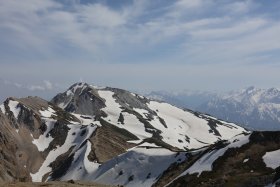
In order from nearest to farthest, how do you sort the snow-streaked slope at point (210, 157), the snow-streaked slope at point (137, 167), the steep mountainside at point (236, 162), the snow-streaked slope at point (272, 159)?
1. the steep mountainside at point (236, 162)
2. the snow-streaked slope at point (272, 159)
3. the snow-streaked slope at point (210, 157)
4. the snow-streaked slope at point (137, 167)

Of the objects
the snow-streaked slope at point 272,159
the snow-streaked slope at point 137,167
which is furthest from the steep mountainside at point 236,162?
the snow-streaked slope at point 137,167

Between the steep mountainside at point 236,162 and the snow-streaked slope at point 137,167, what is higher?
the steep mountainside at point 236,162

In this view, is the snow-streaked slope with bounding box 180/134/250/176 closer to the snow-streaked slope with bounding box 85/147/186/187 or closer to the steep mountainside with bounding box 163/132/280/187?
the steep mountainside with bounding box 163/132/280/187

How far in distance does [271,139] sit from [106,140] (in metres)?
106

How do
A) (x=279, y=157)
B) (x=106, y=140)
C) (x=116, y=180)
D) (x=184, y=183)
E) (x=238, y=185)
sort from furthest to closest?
(x=106, y=140) < (x=116, y=180) < (x=184, y=183) < (x=279, y=157) < (x=238, y=185)

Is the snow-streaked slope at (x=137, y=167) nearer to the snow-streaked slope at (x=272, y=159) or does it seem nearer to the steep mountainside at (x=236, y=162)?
the steep mountainside at (x=236, y=162)

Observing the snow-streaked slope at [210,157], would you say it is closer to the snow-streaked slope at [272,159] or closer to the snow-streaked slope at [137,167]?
the snow-streaked slope at [272,159]

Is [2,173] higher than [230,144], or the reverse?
[230,144]

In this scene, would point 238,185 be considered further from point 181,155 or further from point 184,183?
point 181,155

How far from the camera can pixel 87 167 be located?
164875mm

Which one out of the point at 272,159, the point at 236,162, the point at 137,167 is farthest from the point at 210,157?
the point at 137,167

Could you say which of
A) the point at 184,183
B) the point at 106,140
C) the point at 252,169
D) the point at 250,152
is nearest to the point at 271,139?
the point at 250,152

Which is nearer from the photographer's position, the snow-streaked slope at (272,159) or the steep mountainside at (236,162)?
the steep mountainside at (236,162)

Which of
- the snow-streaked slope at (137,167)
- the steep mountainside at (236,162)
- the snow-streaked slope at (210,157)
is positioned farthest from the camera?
the snow-streaked slope at (137,167)
